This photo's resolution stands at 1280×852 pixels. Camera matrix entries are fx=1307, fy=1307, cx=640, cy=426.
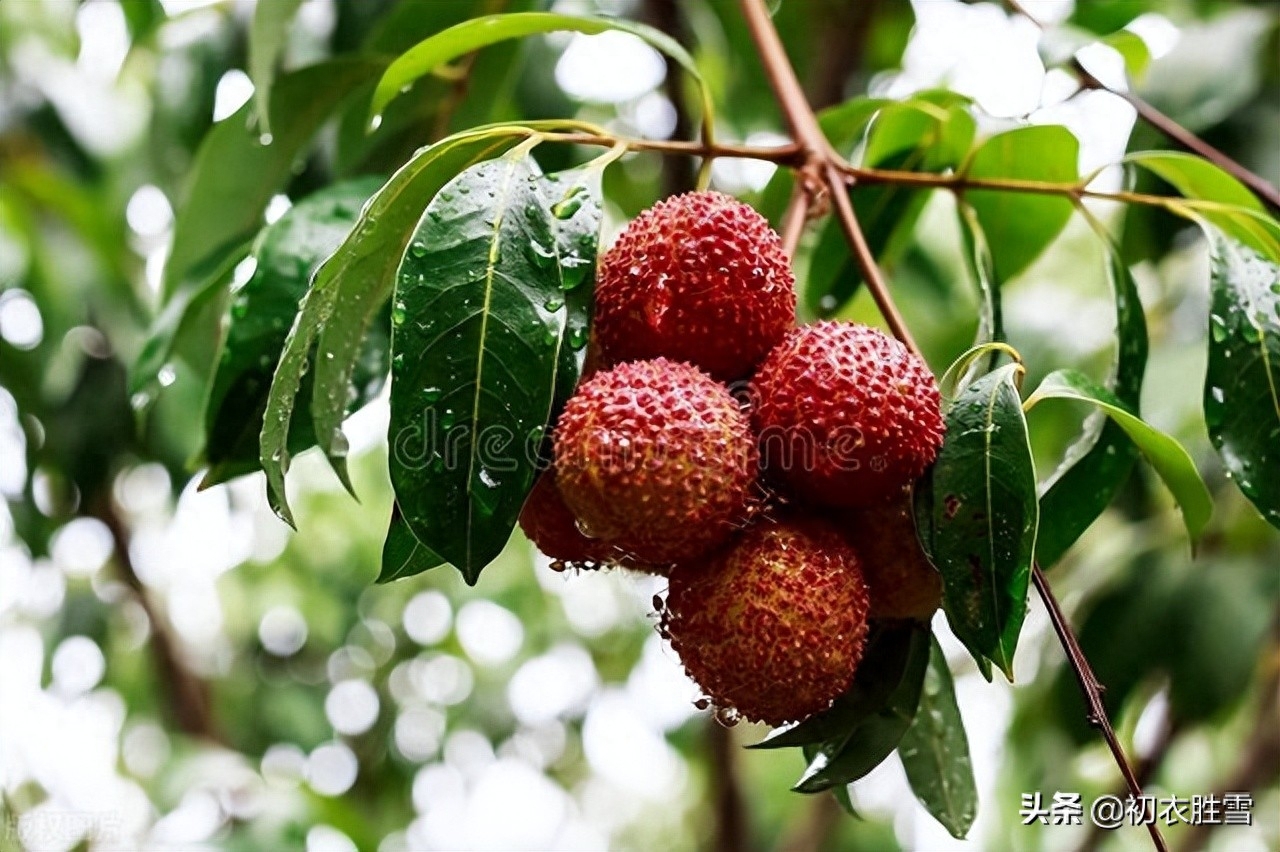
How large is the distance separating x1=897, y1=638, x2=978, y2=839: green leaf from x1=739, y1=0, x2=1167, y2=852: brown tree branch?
0.09m

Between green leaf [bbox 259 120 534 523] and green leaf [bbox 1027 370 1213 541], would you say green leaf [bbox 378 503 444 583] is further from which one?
green leaf [bbox 1027 370 1213 541]

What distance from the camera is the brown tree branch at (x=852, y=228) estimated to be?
574 millimetres

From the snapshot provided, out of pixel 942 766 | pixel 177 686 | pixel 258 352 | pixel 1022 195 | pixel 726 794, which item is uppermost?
pixel 1022 195

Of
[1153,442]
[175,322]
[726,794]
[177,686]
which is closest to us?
[1153,442]

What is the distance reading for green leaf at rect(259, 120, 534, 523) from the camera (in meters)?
0.62

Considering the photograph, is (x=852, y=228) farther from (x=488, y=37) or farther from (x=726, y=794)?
(x=726, y=794)

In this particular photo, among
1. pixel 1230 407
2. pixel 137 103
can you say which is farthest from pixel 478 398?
pixel 137 103

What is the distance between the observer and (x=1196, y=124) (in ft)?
3.96

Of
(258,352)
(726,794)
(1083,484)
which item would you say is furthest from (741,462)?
(726,794)

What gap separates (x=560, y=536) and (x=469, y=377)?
12cm

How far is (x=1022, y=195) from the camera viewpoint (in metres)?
0.96

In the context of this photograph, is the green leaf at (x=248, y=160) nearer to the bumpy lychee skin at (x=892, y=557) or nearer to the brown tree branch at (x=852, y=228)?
the brown tree branch at (x=852, y=228)

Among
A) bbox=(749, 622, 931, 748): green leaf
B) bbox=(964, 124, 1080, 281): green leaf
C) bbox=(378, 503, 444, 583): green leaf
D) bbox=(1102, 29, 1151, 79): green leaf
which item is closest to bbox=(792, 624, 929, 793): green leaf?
bbox=(749, 622, 931, 748): green leaf

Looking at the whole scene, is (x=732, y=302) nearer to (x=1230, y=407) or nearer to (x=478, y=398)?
(x=478, y=398)
